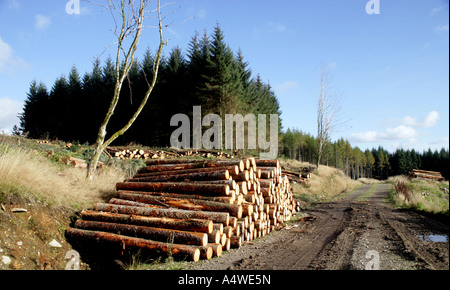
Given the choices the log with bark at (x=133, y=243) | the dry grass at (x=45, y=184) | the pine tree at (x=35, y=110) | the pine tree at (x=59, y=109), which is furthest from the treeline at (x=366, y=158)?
the log with bark at (x=133, y=243)

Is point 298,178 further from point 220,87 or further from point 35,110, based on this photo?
point 35,110

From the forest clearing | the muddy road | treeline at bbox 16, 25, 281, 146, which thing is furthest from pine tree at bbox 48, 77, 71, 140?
the muddy road

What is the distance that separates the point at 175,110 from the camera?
29.7m

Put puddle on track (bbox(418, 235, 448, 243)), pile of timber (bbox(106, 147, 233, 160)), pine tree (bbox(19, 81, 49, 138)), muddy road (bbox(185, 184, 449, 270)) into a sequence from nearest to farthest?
muddy road (bbox(185, 184, 449, 270)), puddle on track (bbox(418, 235, 448, 243)), pile of timber (bbox(106, 147, 233, 160)), pine tree (bbox(19, 81, 49, 138))

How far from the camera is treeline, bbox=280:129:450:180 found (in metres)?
72.1

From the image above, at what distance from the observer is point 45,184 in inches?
241

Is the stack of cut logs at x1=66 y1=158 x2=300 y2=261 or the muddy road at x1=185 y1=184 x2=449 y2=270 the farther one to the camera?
the stack of cut logs at x1=66 y1=158 x2=300 y2=261

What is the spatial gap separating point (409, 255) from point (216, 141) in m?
20.9

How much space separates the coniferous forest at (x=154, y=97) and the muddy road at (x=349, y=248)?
575 inches

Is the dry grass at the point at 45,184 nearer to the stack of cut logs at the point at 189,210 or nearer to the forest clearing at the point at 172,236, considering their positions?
the forest clearing at the point at 172,236

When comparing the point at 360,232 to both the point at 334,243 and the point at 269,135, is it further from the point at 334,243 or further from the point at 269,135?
the point at 269,135

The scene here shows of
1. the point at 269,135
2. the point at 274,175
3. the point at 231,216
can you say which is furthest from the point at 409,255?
the point at 269,135

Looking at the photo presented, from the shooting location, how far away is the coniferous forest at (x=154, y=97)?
25969 millimetres

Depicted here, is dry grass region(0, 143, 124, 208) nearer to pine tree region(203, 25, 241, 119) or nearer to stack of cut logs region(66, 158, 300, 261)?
stack of cut logs region(66, 158, 300, 261)
